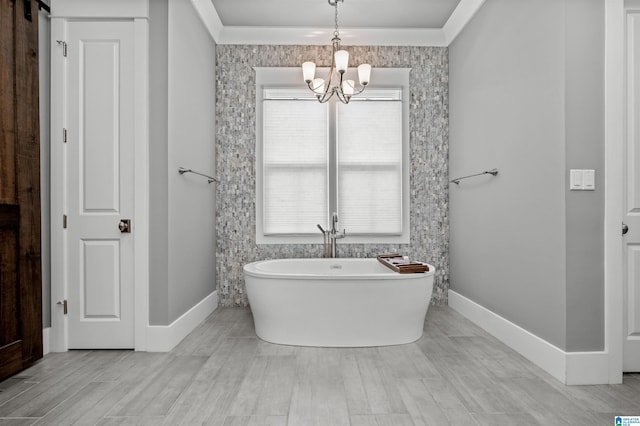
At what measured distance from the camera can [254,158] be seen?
4008 mm

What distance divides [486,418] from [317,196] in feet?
8.63

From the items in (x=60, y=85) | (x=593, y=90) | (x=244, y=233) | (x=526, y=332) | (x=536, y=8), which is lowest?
(x=526, y=332)

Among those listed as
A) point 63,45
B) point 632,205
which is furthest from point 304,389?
point 63,45

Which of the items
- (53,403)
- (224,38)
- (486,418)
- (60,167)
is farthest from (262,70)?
(486,418)

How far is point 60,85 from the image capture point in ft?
8.93

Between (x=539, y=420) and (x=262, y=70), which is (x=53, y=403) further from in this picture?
(x=262, y=70)

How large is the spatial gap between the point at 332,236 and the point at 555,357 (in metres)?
2.13

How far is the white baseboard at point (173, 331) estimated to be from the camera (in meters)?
2.73

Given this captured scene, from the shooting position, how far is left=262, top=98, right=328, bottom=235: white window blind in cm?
403

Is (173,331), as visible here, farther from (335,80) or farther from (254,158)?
(335,80)

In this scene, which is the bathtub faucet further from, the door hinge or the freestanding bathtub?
the door hinge

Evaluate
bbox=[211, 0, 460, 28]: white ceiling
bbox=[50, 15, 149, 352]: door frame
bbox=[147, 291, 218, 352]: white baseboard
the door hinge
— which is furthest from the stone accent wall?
the door hinge

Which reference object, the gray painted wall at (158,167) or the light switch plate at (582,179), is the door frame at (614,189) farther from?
the gray painted wall at (158,167)

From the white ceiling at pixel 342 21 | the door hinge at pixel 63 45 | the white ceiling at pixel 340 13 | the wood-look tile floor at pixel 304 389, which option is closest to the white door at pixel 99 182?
the door hinge at pixel 63 45
